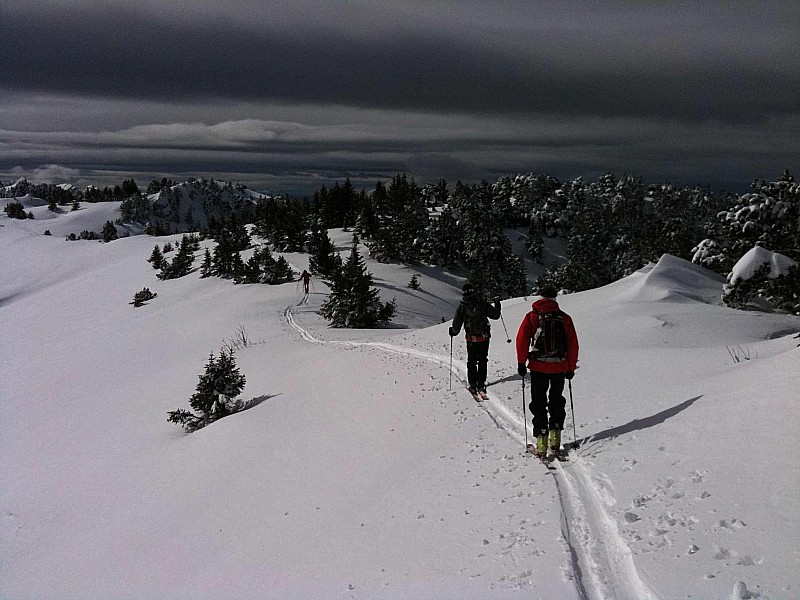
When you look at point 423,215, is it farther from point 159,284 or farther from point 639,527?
point 639,527

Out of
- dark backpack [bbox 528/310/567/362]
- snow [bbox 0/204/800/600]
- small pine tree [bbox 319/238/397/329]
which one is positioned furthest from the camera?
small pine tree [bbox 319/238/397/329]

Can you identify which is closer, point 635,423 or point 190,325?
point 635,423

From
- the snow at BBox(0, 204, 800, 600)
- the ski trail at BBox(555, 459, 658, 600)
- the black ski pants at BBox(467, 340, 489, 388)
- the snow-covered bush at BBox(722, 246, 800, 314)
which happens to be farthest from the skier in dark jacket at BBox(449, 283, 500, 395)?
the snow-covered bush at BBox(722, 246, 800, 314)

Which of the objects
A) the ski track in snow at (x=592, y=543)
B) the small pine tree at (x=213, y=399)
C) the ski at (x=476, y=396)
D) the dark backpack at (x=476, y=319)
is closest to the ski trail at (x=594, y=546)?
the ski track in snow at (x=592, y=543)

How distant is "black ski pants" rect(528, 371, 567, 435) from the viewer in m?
8.20

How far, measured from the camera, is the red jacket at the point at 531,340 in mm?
8305

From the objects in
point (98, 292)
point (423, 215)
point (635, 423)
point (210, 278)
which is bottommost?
point (98, 292)

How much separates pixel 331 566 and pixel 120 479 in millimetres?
10186

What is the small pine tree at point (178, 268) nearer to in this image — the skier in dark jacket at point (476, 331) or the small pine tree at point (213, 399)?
the small pine tree at point (213, 399)

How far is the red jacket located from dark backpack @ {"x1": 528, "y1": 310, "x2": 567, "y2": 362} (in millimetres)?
68

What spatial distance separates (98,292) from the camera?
7344 centimetres

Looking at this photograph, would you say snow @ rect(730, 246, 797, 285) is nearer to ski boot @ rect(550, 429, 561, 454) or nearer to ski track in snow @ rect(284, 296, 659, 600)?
ski boot @ rect(550, 429, 561, 454)

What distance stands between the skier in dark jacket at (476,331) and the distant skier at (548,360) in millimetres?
3768

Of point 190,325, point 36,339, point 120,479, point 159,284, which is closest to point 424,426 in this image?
point 120,479
